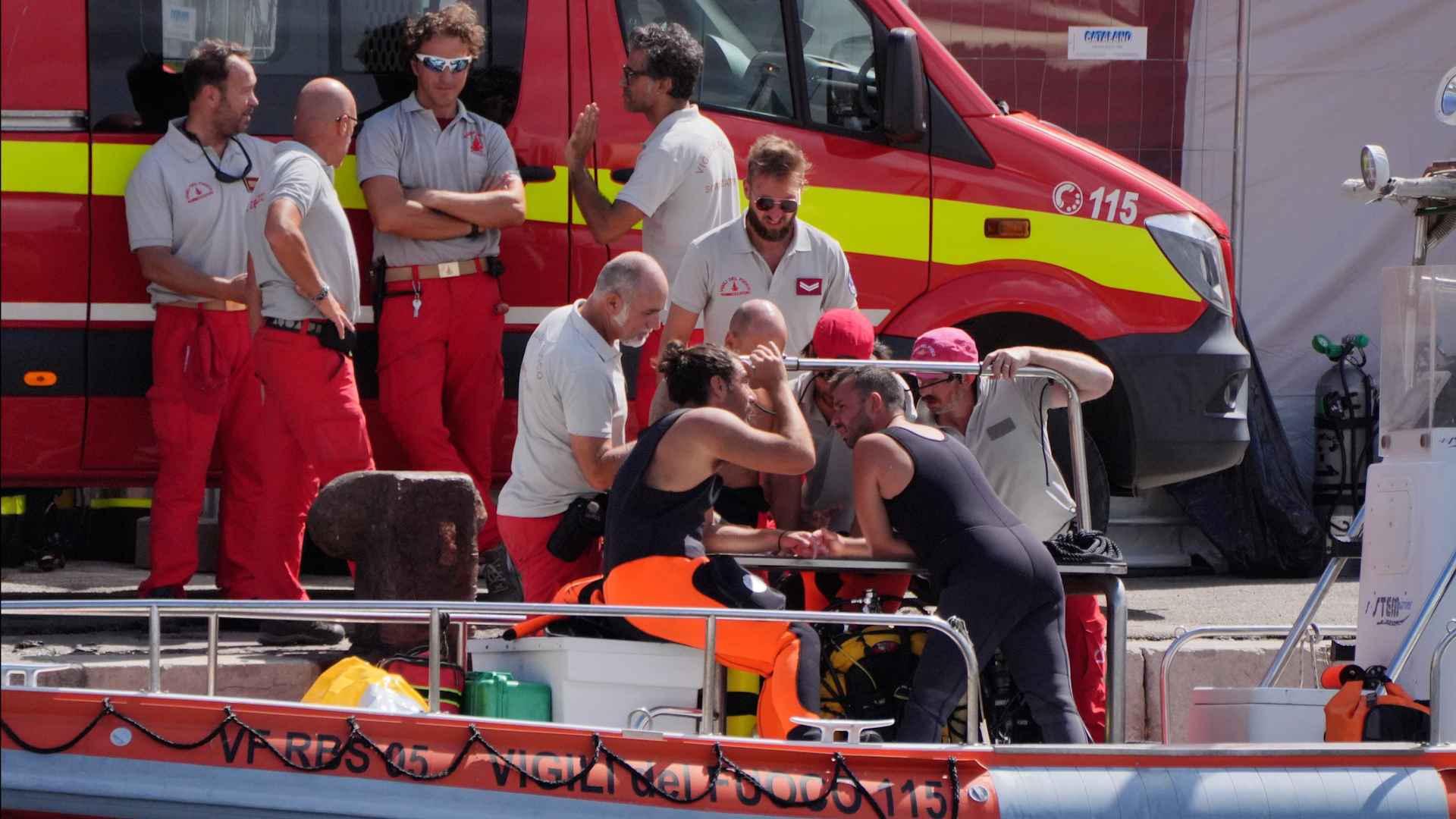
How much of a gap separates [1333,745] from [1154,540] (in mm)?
3983

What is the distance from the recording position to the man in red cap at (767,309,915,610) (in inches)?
180

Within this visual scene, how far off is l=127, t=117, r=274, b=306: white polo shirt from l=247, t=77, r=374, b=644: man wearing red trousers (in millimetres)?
145

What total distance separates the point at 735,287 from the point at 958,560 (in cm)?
145

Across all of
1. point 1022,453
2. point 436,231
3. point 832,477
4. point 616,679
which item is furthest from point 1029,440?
point 436,231

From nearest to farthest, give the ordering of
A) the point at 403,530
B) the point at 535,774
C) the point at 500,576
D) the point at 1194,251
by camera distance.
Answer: the point at 535,774, the point at 403,530, the point at 500,576, the point at 1194,251

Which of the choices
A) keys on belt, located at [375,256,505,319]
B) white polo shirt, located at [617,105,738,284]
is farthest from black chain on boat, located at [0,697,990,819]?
white polo shirt, located at [617,105,738,284]

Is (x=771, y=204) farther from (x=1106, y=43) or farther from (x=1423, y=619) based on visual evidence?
(x=1106, y=43)

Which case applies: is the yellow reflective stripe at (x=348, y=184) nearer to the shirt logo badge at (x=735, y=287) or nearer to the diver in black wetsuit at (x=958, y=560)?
the shirt logo badge at (x=735, y=287)

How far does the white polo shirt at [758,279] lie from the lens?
17.0 ft

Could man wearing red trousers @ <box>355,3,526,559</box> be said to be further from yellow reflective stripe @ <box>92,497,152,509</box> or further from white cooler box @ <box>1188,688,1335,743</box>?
white cooler box @ <box>1188,688,1335,743</box>

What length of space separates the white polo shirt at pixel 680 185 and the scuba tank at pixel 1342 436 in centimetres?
359

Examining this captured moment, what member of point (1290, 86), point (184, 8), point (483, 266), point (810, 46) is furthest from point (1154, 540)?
point (184, 8)

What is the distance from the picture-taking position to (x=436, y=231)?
5449 mm

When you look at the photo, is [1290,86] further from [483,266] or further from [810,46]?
[483,266]
